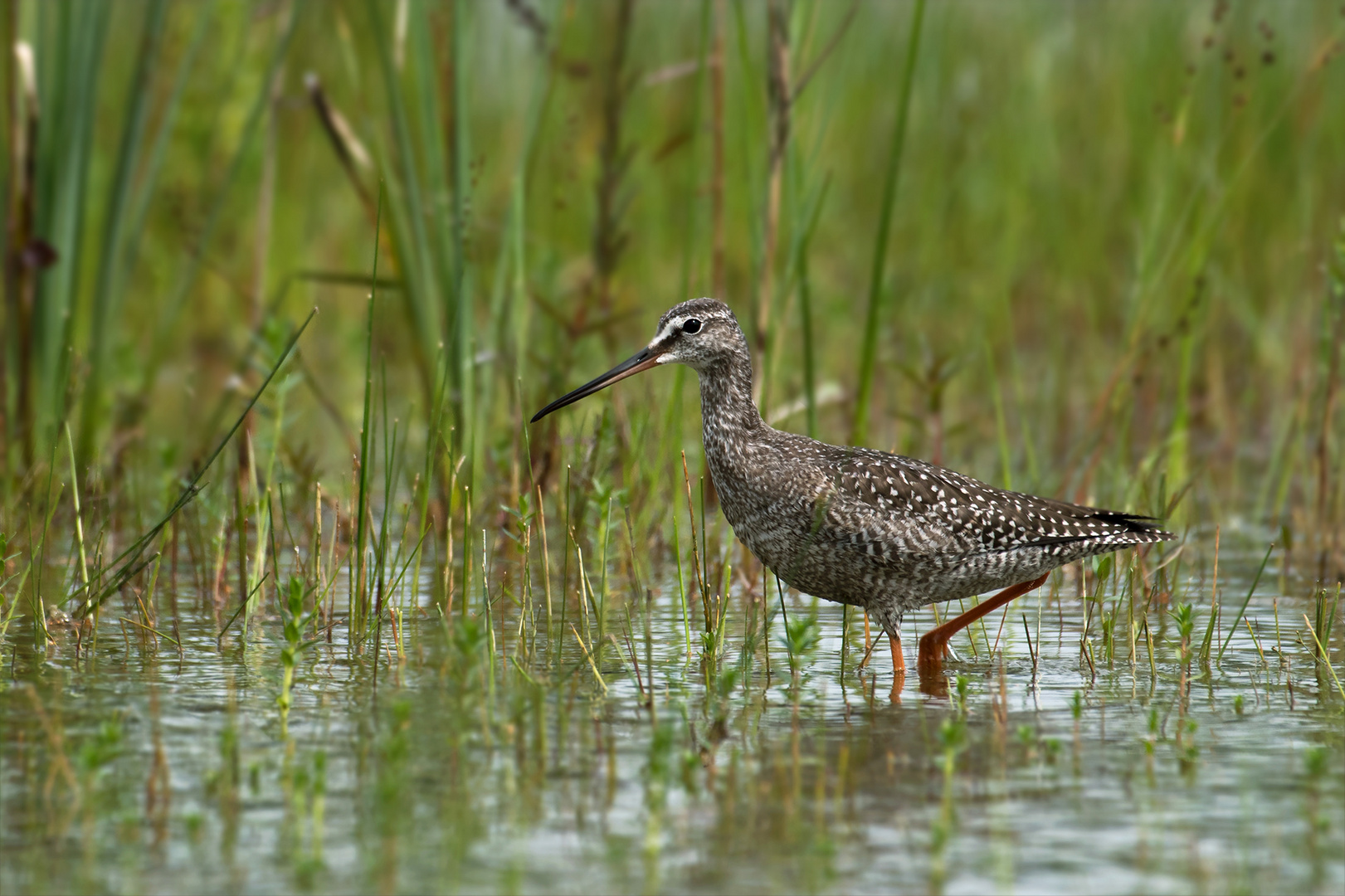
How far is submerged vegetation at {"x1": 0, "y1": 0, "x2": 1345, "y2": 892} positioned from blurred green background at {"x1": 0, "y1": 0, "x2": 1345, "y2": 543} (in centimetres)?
A: 5

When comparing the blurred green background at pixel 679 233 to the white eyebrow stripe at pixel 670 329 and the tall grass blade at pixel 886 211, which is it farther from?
the white eyebrow stripe at pixel 670 329

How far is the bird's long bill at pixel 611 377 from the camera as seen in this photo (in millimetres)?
6863

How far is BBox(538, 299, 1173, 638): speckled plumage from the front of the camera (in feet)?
21.2

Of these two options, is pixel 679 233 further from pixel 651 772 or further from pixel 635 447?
pixel 651 772

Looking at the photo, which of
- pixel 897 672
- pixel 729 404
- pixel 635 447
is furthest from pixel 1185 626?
pixel 635 447

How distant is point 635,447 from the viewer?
786 centimetres

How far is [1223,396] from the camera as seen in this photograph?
11.0 m

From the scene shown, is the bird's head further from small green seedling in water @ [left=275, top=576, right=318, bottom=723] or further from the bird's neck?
small green seedling in water @ [left=275, top=576, right=318, bottom=723]

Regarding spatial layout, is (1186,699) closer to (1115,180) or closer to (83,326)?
(1115,180)

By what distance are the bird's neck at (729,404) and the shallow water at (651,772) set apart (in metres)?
0.89

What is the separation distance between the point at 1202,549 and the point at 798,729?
3.82m

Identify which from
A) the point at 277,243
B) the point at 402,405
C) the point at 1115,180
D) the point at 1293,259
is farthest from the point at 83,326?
the point at 1293,259

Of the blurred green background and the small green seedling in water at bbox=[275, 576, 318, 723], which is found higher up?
the blurred green background

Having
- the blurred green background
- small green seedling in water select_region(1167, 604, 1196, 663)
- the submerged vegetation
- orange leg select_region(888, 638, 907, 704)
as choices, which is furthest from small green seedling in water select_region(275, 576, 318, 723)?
small green seedling in water select_region(1167, 604, 1196, 663)
